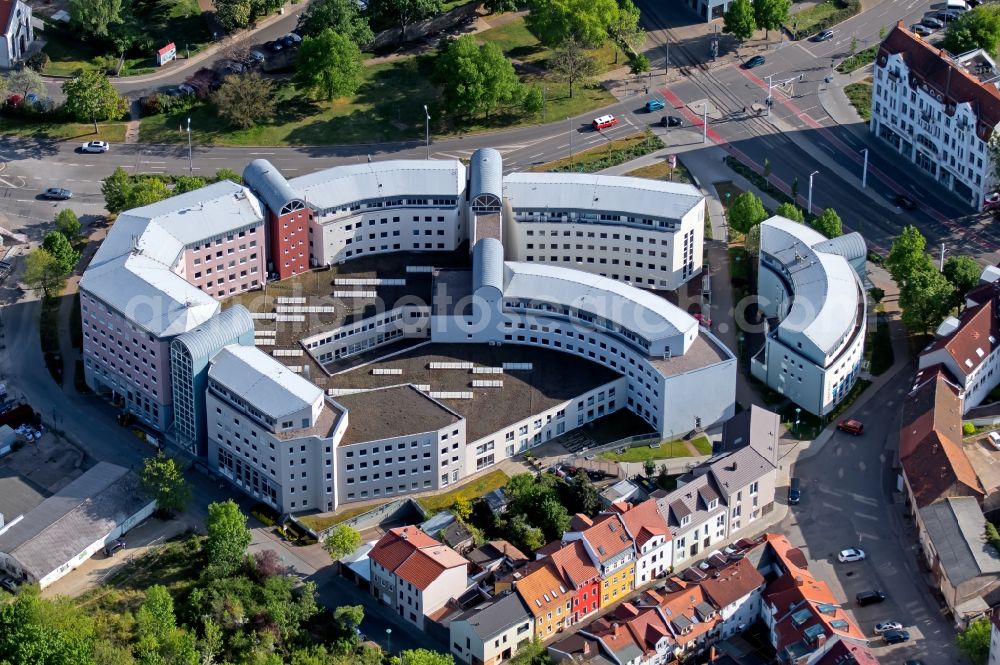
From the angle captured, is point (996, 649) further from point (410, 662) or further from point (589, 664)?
point (410, 662)

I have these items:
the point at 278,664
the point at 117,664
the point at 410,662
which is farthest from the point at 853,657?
the point at 117,664

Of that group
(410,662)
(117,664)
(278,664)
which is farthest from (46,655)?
(410,662)

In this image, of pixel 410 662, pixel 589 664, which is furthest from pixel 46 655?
pixel 589 664

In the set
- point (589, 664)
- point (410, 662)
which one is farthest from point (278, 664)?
point (589, 664)

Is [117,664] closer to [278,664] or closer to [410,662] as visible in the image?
[278,664]

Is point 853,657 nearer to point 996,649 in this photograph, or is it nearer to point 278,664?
point 996,649

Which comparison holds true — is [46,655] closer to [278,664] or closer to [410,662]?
[278,664]
